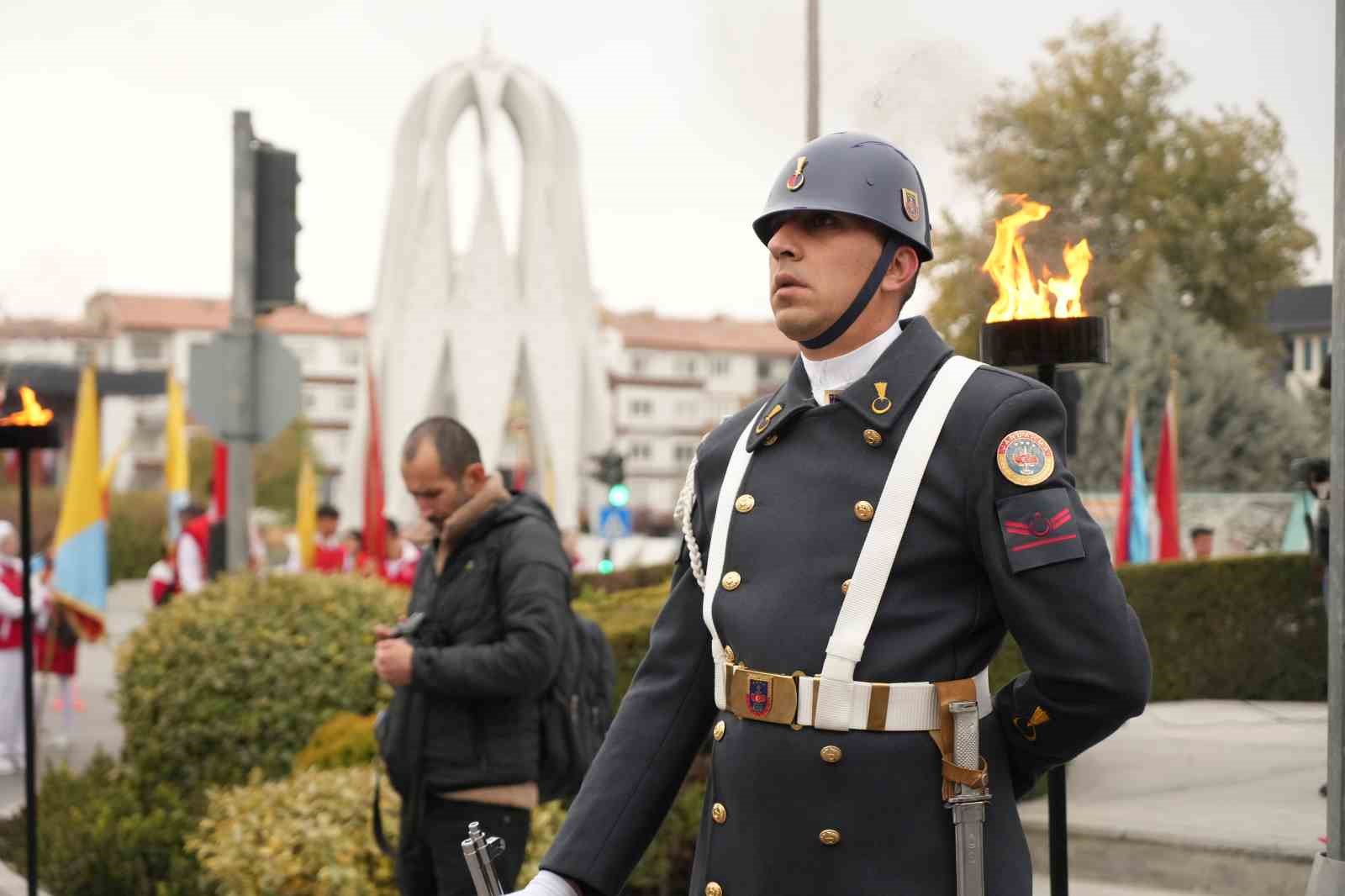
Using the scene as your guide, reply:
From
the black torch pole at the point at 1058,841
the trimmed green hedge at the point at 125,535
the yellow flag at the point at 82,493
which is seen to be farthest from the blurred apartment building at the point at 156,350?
the black torch pole at the point at 1058,841

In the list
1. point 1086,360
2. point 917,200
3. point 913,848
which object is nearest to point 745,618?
point 913,848

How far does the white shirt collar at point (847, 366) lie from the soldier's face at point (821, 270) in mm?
72

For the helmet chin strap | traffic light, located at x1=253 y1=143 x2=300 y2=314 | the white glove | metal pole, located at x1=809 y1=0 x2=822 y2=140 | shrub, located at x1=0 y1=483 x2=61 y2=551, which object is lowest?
shrub, located at x1=0 y1=483 x2=61 y2=551

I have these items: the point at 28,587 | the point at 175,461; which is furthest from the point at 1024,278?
the point at 175,461

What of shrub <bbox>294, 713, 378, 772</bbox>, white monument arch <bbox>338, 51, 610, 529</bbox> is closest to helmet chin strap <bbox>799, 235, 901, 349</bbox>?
shrub <bbox>294, 713, 378, 772</bbox>

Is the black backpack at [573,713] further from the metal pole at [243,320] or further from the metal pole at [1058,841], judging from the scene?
the metal pole at [243,320]

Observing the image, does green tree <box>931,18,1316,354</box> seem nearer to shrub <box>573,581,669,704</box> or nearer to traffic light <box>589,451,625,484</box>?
traffic light <box>589,451,625,484</box>

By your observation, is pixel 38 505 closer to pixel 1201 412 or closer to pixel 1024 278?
pixel 1201 412

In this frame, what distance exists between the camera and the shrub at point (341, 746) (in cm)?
691

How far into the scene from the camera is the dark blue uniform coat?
2.21 meters

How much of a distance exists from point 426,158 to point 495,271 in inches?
145

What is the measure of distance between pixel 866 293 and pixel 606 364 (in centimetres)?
9051

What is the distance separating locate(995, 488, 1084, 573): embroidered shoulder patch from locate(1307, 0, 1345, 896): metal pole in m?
1.89

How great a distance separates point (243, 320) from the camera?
8.17m
